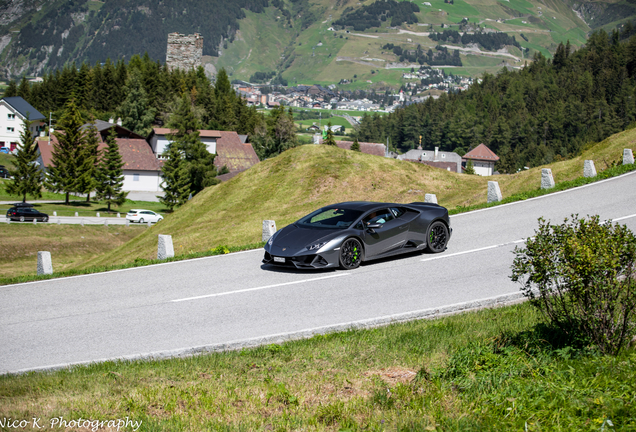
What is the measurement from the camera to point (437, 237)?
A: 44.4 feet

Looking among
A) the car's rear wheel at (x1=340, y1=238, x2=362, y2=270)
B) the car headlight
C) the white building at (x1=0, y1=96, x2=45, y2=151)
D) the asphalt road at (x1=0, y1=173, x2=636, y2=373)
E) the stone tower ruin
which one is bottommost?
the asphalt road at (x1=0, y1=173, x2=636, y2=373)

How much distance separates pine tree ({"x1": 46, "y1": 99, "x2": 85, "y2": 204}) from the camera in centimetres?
6631

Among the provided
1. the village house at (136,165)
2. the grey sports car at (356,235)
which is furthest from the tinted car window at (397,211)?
the village house at (136,165)

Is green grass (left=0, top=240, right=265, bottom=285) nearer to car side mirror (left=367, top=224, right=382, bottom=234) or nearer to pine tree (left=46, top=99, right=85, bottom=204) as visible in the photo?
car side mirror (left=367, top=224, right=382, bottom=234)

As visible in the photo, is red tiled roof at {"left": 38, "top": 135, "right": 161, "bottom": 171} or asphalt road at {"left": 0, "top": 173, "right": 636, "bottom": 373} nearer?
asphalt road at {"left": 0, "top": 173, "right": 636, "bottom": 373}

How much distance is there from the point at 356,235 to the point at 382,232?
2.33ft

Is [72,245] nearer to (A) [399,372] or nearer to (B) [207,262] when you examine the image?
(B) [207,262]

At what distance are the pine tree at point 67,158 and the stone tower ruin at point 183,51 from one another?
352 feet

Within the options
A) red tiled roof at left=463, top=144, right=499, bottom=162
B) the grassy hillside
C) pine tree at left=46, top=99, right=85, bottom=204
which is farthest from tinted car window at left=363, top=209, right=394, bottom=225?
red tiled roof at left=463, top=144, right=499, bottom=162

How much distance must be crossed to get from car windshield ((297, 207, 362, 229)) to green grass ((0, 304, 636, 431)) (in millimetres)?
5136

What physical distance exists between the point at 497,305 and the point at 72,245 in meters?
37.4

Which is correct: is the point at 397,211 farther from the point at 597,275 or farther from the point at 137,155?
the point at 137,155

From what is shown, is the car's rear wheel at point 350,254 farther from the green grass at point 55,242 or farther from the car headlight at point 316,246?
the green grass at point 55,242

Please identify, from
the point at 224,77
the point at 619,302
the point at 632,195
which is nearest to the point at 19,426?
the point at 619,302
